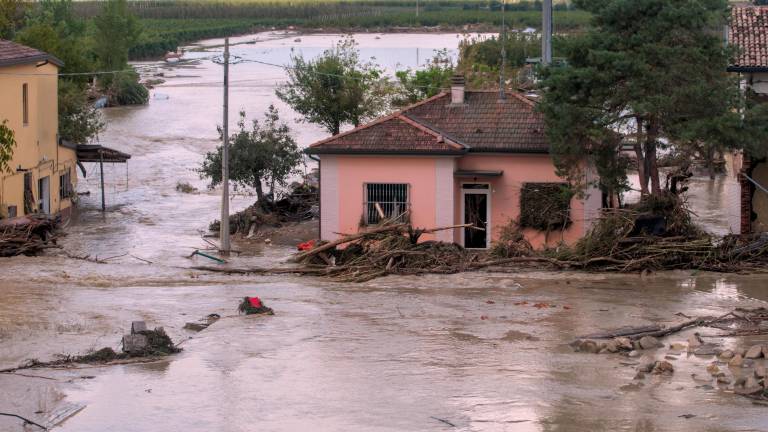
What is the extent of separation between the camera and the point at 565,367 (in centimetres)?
1753

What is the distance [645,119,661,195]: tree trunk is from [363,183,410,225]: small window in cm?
575

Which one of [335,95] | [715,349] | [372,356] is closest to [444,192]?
[372,356]

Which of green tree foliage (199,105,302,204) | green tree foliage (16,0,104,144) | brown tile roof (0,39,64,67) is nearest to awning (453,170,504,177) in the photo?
green tree foliage (199,105,302,204)

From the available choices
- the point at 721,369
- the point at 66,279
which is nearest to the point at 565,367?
the point at 721,369

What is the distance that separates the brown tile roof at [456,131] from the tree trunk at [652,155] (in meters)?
2.47

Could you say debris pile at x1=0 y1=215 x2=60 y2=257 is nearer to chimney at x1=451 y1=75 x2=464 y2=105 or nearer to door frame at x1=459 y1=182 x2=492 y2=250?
door frame at x1=459 y1=182 x2=492 y2=250

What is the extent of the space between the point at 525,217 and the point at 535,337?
10465 mm

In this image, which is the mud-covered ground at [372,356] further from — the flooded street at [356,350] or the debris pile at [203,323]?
the debris pile at [203,323]

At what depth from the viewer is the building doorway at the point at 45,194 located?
36.6m

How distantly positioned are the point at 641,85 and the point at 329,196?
806 centimetres

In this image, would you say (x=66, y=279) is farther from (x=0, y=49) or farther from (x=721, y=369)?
(x=721, y=369)

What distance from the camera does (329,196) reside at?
30.8m

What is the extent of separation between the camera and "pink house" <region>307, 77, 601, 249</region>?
98.7 ft

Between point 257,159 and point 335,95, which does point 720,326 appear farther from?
point 335,95
